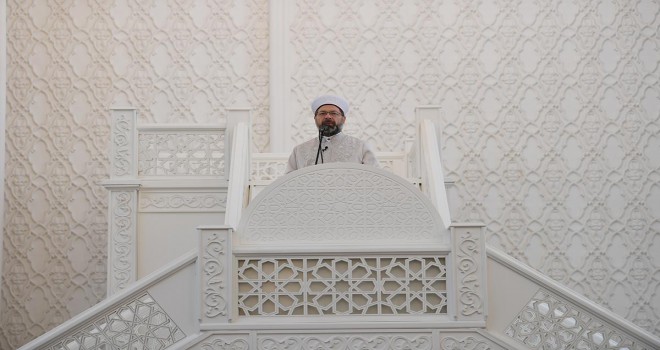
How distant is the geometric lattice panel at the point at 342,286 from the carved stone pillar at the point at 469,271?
0.09m

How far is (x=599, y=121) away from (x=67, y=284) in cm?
502

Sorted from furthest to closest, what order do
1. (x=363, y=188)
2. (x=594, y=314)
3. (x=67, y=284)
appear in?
(x=67, y=284)
(x=363, y=188)
(x=594, y=314)

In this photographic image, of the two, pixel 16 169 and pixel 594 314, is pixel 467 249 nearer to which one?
A: pixel 594 314

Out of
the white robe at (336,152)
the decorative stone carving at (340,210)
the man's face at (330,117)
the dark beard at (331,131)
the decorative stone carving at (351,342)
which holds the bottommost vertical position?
the decorative stone carving at (351,342)

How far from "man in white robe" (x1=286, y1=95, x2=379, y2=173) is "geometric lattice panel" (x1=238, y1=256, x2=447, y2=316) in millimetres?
1146

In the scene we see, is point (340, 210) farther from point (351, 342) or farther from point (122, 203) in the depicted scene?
point (122, 203)

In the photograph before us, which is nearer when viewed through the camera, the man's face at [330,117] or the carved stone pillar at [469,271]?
the carved stone pillar at [469,271]

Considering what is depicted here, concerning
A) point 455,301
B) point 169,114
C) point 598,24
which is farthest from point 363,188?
point 598,24

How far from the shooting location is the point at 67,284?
6.73 meters

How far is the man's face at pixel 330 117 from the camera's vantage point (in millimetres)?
5051

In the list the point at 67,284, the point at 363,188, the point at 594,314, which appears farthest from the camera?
the point at 67,284

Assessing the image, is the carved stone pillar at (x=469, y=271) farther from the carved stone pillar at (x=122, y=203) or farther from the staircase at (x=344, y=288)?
the carved stone pillar at (x=122, y=203)

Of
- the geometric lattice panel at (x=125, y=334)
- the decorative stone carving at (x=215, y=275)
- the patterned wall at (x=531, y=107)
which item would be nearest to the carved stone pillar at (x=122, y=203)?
the geometric lattice panel at (x=125, y=334)

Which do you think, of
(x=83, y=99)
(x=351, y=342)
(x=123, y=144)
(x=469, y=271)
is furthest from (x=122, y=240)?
(x=469, y=271)
